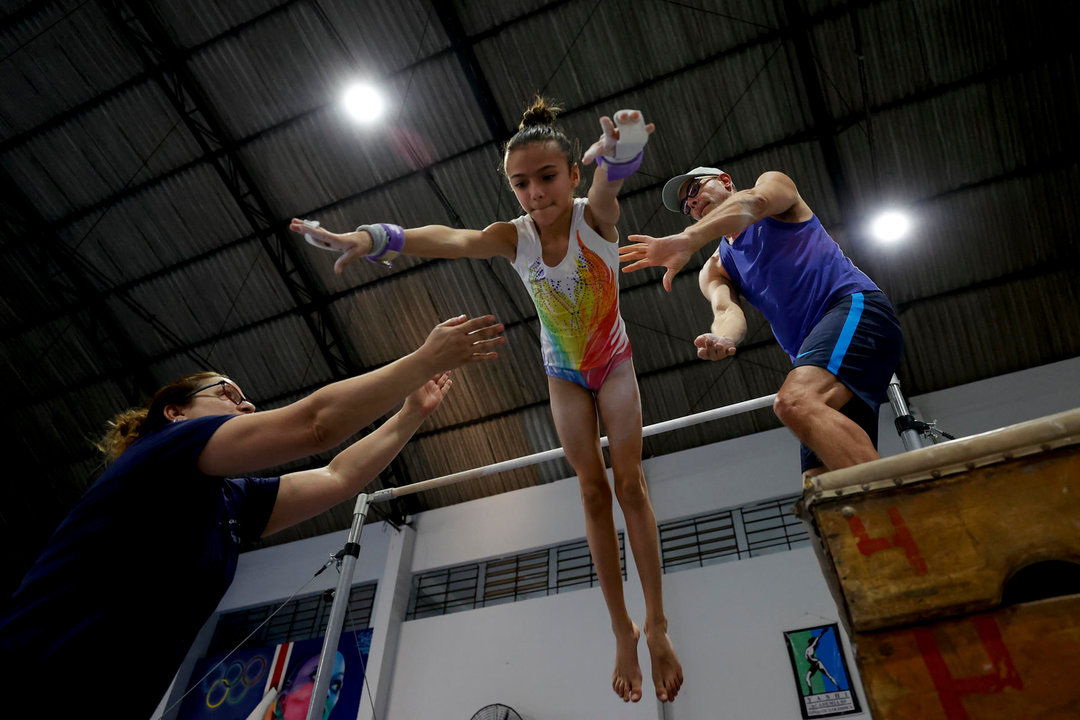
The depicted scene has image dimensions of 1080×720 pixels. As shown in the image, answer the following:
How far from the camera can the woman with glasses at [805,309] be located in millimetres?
2451

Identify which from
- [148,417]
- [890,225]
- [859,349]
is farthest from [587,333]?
[890,225]

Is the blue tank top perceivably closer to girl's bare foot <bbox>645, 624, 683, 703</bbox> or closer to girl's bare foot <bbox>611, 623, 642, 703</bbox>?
girl's bare foot <bbox>645, 624, 683, 703</bbox>

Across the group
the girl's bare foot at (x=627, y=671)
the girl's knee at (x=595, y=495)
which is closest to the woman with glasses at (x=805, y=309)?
the girl's knee at (x=595, y=495)

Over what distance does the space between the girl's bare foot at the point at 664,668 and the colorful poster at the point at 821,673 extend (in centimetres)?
497

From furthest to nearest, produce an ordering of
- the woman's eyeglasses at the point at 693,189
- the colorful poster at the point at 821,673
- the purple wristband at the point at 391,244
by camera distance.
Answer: the colorful poster at the point at 821,673 < the woman's eyeglasses at the point at 693,189 < the purple wristband at the point at 391,244

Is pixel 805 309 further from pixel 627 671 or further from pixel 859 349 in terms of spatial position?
pixel 627 671

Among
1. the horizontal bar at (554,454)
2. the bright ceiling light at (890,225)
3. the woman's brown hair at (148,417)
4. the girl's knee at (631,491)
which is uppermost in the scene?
the bright ceiling light at (890,225)

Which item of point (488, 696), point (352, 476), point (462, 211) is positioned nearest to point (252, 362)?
point (462, 211)

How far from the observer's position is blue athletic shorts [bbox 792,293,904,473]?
2551 millimetres

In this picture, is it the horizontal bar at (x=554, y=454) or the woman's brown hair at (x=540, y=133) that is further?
the horizontal bar at (x=554, y=454)

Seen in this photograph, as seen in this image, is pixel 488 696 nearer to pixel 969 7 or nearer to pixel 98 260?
pixel 98 260

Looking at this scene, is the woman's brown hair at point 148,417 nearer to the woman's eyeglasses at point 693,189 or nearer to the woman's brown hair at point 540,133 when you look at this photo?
the woman's brown hair at point 540,133

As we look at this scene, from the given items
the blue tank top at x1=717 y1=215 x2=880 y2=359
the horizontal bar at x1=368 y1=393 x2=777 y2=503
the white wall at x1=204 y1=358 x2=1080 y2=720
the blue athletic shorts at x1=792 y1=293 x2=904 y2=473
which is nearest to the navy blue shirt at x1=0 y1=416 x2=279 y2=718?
the blue athletic shorts at x1=792 y1=293 x2=904 y2=473

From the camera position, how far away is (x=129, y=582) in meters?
2.04
